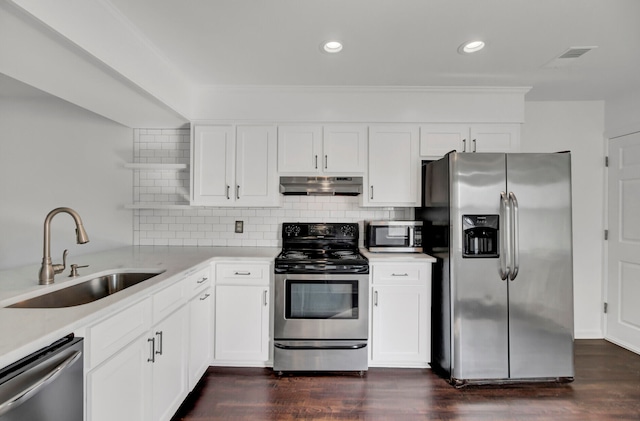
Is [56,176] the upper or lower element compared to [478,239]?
upper

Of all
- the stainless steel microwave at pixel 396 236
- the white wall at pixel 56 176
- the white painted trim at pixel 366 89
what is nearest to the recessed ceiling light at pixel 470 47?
the white painted trim at pixel 366 89

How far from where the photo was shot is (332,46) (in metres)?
2.17

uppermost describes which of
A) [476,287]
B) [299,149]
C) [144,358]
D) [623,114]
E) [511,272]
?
[623,114]

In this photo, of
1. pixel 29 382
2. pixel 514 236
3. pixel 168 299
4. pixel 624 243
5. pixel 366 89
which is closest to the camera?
pixel 29 382

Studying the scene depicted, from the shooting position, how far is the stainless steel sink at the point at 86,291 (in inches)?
60.1

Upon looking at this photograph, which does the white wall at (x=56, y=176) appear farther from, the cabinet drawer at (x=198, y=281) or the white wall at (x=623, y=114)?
the white wall at (x=623, y=114)

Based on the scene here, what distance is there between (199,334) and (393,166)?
2152 mm

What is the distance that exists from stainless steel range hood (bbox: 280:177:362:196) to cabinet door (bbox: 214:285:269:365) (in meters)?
0.94

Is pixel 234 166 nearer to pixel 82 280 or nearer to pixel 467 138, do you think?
pixel 82 280

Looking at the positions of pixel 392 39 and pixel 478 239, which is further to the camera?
pixel 478 239

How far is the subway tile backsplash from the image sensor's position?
3.23 m

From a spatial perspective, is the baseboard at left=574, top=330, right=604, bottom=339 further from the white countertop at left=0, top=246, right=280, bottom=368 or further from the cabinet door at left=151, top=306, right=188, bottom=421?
the cabinet door at left=151, top=306, right=188, bottom=421

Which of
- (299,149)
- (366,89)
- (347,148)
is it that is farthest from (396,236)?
(366,89)

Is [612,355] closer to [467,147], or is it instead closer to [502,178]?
[502,178]
